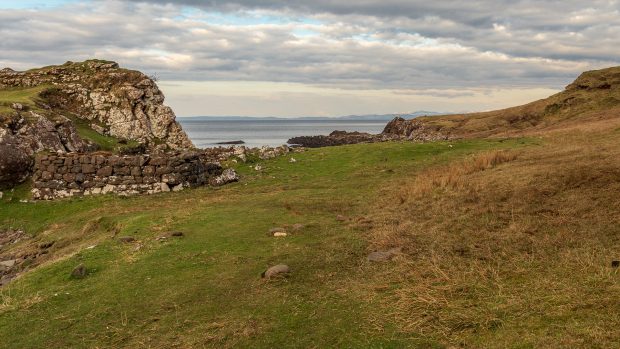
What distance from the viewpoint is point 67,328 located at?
9.84 m

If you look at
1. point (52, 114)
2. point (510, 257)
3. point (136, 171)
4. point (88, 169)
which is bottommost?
point (510, 257)

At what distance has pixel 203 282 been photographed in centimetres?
1183

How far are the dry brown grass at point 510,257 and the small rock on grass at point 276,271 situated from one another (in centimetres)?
214

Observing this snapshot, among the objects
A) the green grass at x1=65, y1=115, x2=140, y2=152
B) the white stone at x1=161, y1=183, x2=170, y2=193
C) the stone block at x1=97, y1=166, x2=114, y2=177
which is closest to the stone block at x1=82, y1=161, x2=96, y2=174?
the stone block at x1=97, y1=166, x2=114, y2=177

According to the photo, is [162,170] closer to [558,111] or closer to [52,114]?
[52,114]

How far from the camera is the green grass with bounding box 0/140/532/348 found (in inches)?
357

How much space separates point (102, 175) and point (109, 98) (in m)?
14.1

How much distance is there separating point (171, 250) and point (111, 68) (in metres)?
32.7

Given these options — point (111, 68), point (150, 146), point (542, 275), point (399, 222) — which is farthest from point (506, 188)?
point (111, 68)

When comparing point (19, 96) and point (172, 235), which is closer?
point (172, 235)

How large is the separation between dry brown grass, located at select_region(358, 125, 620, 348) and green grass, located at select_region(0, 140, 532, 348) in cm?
90

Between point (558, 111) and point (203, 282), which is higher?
point (558, 111)

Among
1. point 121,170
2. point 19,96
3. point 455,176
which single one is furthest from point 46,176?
point 455,176

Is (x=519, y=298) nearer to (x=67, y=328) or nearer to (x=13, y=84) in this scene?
(x=67, y=328)
